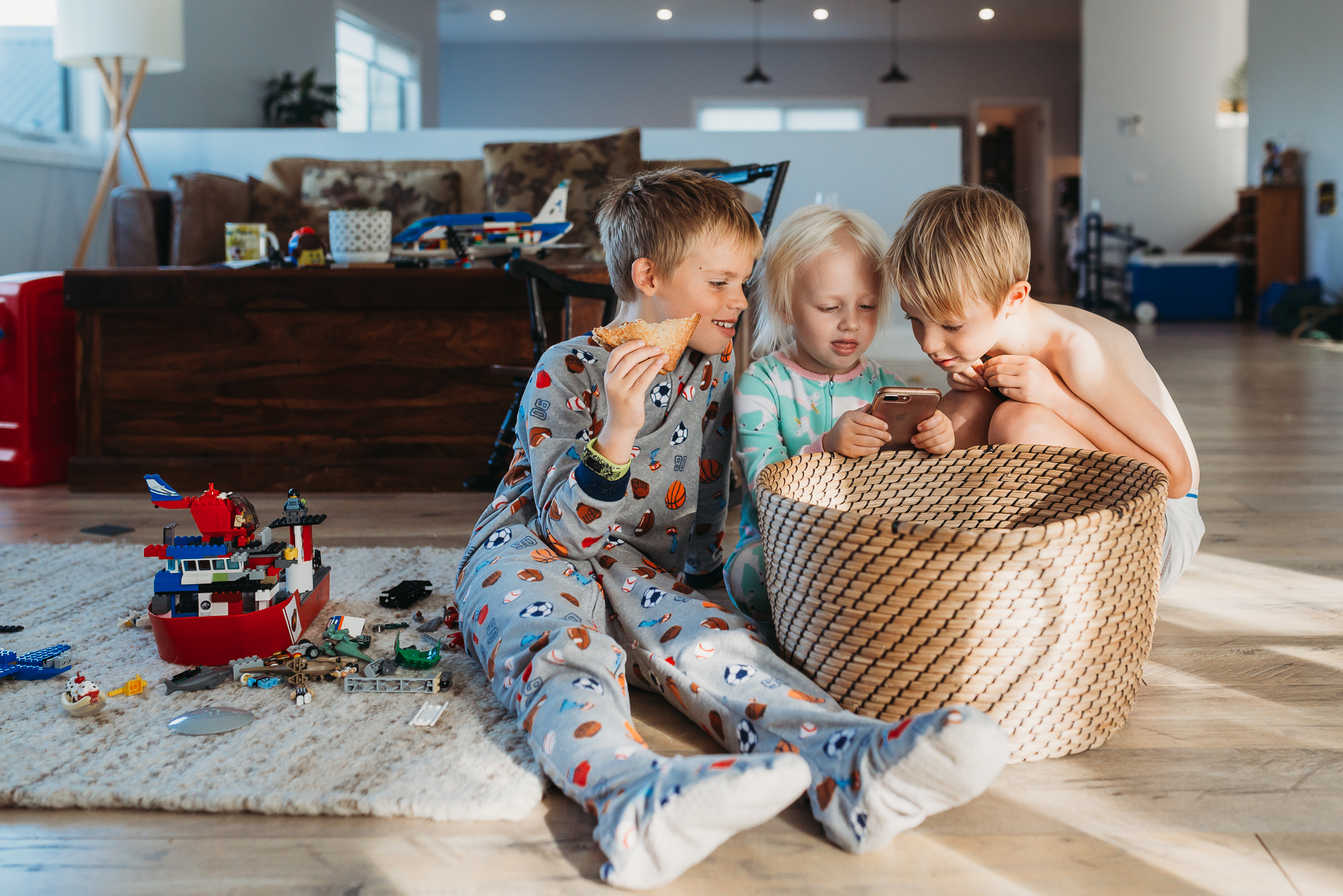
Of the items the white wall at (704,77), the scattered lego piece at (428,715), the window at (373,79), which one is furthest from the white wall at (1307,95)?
the scattered lego piece at (428,715)

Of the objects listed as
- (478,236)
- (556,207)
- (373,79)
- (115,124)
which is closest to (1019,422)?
(478,236)

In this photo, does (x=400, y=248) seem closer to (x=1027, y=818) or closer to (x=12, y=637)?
(x=12, y=637)

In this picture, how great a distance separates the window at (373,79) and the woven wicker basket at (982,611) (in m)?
6.72

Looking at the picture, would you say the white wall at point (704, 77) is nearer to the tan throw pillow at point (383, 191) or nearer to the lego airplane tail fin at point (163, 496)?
the tan throw pillow at point (383, 191)

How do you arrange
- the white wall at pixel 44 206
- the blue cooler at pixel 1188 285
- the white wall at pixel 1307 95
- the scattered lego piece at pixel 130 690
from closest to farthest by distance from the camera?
the scattered lego piece at pixel 130 690 → the white wall at pixel 44 206 → the white wall at pixel 1307 95 → the blue cooler at pixel 1188 285

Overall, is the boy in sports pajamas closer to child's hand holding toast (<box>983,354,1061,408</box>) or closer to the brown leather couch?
child's hand holding toast (<box>983,354,1061,408</box>)

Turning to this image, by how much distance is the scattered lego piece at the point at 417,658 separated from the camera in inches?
48.2

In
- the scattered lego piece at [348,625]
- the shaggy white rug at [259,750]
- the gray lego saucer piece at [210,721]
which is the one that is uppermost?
the scattered lego piece at [348,625]

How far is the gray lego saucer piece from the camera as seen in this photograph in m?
1.05

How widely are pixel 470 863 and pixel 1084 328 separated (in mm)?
948

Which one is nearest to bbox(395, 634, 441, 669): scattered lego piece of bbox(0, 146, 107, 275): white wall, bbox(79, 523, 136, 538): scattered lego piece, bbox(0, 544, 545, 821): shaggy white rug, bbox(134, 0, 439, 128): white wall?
bbox(0, 544, 545, 821): shaggy white rug

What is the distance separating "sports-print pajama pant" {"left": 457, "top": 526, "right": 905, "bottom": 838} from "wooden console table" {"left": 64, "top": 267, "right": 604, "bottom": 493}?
1.17 meters

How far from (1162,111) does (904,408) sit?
946cm

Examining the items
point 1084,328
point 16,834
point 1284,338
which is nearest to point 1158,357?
point 1284,338
